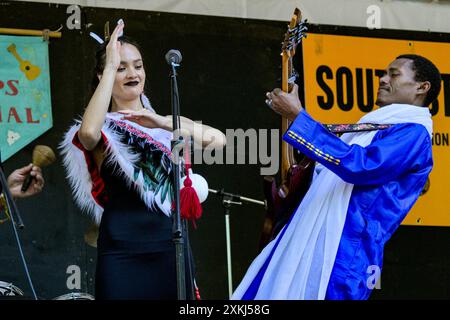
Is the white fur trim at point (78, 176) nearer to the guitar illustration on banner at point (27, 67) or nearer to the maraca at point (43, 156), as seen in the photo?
the maraca at point (43, 156)

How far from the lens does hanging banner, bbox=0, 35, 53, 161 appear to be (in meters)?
6.20

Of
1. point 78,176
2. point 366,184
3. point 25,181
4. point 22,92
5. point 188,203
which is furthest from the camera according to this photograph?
point 22,92

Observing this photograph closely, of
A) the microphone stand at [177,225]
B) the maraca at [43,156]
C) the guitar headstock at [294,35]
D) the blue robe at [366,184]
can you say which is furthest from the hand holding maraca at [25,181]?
the blue robe at [366,184]

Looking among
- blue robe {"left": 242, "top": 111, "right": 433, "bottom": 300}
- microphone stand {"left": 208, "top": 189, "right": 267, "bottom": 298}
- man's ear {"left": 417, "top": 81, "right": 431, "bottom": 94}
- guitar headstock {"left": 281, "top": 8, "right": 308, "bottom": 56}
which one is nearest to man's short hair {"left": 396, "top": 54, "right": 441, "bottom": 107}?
man's ear {"left": 417, "top": 81, "right": 431, "bottom": 94}

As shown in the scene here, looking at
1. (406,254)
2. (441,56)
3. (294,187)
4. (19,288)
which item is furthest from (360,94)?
(19,288)

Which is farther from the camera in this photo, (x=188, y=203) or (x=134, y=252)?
(x=134, y=252)

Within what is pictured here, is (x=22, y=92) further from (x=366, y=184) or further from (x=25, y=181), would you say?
(x=366, y=184)

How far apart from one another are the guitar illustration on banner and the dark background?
0.11m

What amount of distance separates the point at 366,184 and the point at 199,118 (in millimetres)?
2016

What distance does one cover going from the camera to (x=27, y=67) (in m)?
6.26

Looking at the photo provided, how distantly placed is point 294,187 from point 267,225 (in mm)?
261

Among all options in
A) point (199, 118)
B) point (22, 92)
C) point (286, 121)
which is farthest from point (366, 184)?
point (22, 92)

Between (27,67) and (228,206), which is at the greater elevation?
(27,67)

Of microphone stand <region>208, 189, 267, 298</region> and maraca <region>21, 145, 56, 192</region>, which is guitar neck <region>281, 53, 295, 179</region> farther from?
maraca <region>21, 145, 56, 192</region>
